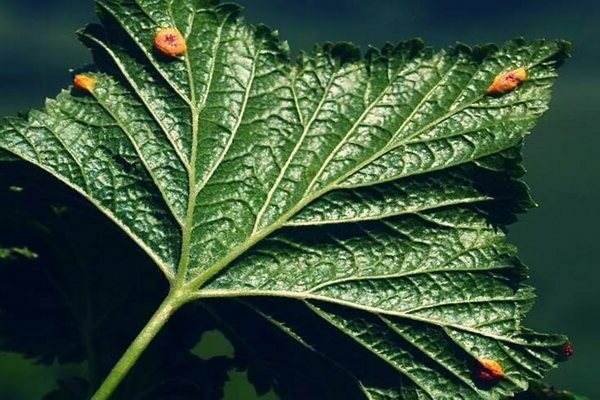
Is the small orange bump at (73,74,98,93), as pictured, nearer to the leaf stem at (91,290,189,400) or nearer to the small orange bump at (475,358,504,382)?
the leaf stem at (91,290,189,400)

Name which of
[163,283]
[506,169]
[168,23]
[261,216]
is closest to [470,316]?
[506,169]

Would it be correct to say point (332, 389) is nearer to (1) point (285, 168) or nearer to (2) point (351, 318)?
(2) point (351, 318)

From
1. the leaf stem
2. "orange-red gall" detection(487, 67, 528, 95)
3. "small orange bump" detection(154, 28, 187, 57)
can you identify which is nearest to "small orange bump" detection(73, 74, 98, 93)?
"small orange bump" detection(154, 28, 187, 57)

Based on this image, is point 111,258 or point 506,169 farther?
point 111,258

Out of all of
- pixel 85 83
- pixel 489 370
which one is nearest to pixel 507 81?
pixel 489 370

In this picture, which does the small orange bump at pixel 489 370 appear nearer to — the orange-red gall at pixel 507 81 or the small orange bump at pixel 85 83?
the orange-red gall at pixel 507 81

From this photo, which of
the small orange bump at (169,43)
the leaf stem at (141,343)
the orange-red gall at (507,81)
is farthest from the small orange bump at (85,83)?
the orange-red gall at (507,81)
